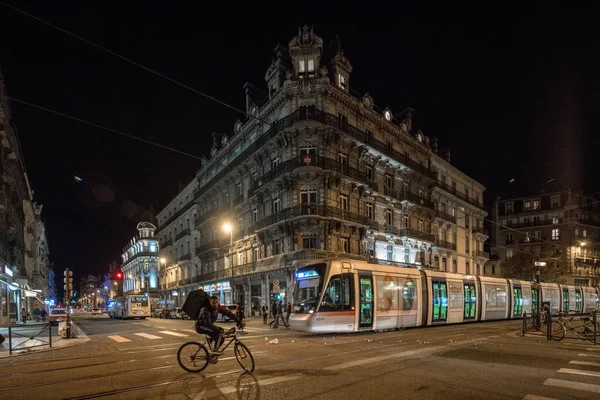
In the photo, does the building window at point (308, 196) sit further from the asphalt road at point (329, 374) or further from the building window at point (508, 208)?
the building window at point (508, 208)

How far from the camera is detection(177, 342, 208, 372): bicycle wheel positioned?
8.72 metres

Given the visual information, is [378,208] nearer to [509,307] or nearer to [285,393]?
[509,307]

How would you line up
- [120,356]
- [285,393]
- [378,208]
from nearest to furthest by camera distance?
[285,393] < [120,356] < [378,208]

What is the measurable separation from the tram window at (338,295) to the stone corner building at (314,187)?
33.8 feet

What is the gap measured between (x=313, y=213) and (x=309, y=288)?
15.0 m

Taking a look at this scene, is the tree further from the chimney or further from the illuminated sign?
the illuminated sign

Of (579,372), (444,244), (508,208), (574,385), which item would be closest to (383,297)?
(579,372)

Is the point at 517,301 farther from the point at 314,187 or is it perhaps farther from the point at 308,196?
the point at 308,196

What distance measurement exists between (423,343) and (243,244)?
93.4 feet

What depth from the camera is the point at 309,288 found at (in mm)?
17125

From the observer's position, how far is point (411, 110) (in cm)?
4466

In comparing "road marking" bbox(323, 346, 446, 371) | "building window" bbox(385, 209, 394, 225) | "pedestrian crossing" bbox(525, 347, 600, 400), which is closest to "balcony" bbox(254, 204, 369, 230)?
"building window" bbox(385, 209, 394, 225)

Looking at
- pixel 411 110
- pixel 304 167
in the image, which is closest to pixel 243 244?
pixel 304 167

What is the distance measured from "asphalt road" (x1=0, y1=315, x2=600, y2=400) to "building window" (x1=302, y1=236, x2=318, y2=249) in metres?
19.3
